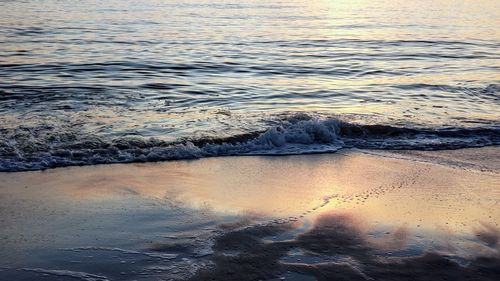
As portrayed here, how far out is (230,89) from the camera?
529 inches

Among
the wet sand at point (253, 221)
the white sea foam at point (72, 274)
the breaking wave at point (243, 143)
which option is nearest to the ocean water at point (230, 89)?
the breaking wave at point (243, 143)

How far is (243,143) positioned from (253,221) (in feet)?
10.9

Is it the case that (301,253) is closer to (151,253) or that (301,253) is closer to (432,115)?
(151,253)

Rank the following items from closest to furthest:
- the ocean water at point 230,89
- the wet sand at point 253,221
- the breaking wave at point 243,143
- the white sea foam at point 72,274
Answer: the white sea foam at point 72,274
the wet sand at point 253,221
the breaking wave at point 243,143
the ocean water at point 230,89

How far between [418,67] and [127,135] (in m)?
11.1

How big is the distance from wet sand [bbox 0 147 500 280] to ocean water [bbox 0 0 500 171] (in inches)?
39.5

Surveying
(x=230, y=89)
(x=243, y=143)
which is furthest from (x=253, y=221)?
(x=230, y=89)

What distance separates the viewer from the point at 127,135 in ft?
29.5

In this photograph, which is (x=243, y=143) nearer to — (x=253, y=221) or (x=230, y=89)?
(x=253, y=221)

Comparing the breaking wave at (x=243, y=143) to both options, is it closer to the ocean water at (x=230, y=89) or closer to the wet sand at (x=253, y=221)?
the ocean water at (x=230, y=89)

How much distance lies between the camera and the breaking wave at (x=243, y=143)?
7.75 m

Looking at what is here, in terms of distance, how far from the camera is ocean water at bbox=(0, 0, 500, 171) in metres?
8.80

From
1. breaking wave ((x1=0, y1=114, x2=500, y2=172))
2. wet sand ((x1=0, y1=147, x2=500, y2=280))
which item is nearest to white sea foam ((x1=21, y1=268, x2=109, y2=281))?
wet sand ((x1=0, y1=147, x2=500, y2=280))

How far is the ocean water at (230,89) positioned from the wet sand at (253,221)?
1.00 m
